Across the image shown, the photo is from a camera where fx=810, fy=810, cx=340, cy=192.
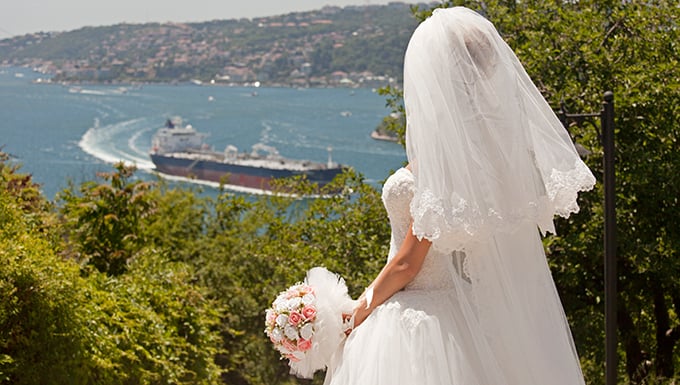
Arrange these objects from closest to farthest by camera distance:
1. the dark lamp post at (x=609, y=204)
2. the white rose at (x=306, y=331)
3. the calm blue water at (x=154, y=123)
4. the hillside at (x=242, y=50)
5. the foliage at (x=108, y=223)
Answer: the white rose at (x=306, y=331)
the dark lamp post at (x=609, y=204)
the foliage at (x=108, y=223)
the calm blue water at (x=154, y=123)
the hillside at (x=242, y=50)

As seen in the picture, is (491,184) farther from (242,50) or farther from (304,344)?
(242,50)

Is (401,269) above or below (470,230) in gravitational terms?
below

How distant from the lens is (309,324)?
7.84ft

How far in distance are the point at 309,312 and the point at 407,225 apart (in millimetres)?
392

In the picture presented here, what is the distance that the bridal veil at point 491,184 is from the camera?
2.19 metres

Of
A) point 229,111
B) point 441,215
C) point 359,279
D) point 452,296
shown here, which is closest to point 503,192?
point 441,215

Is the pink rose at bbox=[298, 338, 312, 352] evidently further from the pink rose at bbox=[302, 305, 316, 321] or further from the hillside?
the hillside

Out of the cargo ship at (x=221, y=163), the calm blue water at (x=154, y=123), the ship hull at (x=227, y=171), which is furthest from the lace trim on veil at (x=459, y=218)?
the ship hull at (x=227, y=171)

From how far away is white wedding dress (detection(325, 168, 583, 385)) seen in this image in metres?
2.22

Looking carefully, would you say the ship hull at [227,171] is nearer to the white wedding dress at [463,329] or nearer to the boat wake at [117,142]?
the boat wake at [117,142]

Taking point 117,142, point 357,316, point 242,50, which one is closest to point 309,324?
point 357,316

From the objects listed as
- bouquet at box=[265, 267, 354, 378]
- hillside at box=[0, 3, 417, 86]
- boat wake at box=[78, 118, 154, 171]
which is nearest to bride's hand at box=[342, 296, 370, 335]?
bouquet at box=[265, 267, 354, 378]

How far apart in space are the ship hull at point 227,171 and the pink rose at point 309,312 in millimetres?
45760

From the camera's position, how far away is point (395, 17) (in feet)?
279
